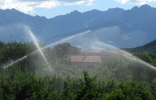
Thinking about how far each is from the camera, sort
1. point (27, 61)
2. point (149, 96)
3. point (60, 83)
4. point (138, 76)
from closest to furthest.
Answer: point (149, 96) < point (60, 83) < point (138, 76) < point (27, 61)

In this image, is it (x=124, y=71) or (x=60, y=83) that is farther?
(x=124, y=71)

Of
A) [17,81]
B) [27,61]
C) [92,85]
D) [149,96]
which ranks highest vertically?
[27,61]

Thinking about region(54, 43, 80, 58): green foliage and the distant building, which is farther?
region(54, 43, 80, 58): green foliage

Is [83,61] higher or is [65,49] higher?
[65,49]

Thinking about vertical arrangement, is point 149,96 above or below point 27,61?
below

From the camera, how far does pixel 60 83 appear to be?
3167 cm

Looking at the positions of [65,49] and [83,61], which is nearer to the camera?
[83,61]

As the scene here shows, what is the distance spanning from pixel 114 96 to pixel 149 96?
4.05m

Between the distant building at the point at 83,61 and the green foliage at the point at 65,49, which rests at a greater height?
the green foliage at the point at 65,49

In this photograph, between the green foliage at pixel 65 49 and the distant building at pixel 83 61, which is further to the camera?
the green foliage at pixel 65 49

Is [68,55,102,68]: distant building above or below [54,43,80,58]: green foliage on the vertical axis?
below

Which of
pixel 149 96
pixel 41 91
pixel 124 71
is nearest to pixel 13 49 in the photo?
pixel 124 71

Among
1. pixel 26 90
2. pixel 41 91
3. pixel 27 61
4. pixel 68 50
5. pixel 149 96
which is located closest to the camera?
pixel 149 96

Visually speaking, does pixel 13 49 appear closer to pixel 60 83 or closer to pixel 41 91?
pixel 60 83
